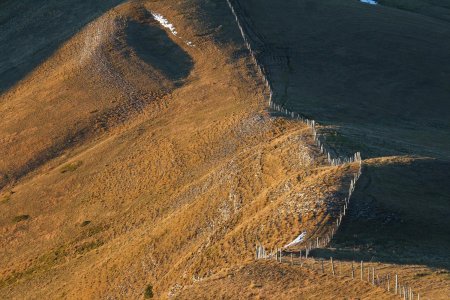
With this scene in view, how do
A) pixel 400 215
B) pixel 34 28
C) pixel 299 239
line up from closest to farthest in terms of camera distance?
pixel 299 239 → pixel 400 215 → pixel 34 28

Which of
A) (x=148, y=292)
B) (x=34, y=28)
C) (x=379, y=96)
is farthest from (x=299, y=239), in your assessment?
(x=34, y=28)

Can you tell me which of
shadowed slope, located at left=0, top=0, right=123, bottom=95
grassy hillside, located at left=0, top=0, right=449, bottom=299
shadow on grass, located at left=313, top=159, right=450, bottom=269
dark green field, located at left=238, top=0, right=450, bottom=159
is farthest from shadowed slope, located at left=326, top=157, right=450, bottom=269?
shadowed slope, located at left=0, top=0, right=123, bottom=95

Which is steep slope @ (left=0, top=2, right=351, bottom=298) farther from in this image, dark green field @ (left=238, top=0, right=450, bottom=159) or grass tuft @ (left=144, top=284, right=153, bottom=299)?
dark green field @ (left=238, top=0, right=450, bottom=159)

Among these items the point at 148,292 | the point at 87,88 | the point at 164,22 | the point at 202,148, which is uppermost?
the point at 164,22

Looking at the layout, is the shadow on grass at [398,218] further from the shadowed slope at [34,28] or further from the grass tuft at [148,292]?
the shadowed slope at [34,28]

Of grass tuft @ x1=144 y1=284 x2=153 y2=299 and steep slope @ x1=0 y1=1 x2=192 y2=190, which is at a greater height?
steep slope @ x1=0 y1=1 x2=192 y2=190

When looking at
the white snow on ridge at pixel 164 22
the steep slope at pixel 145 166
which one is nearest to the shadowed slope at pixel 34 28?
the steep slope at pixel 145 166

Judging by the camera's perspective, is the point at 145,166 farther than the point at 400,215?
Yes

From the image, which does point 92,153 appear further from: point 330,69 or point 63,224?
point 330,69

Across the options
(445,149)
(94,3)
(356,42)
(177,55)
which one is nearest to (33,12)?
(94,3)

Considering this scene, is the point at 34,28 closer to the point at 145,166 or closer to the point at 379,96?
the point at 145,166
